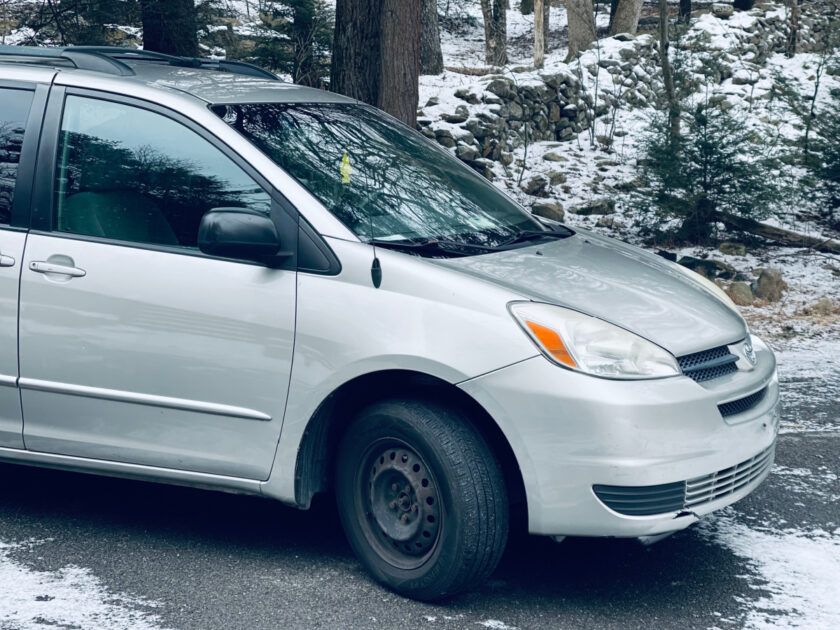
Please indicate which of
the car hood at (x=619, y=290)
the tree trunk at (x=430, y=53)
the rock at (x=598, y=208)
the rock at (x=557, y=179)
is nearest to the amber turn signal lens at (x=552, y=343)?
the car hood at (x=619, y=290)

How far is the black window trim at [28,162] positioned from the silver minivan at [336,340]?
1cm

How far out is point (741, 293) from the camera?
925 centimetres

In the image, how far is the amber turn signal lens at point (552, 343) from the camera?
3.55 metres

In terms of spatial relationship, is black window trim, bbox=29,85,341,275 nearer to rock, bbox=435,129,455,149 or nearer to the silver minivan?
the silver minivan

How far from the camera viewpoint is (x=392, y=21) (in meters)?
8.41

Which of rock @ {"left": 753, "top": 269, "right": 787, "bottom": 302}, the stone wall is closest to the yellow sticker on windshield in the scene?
rock @ {"left": 753, "top": 269, "right": 787, "bottom": 302}

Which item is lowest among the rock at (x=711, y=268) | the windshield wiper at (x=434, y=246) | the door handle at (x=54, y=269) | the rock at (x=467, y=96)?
the rock at (x=711, y=268)

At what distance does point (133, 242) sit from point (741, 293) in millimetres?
6409

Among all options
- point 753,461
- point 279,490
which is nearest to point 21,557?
point 279,490

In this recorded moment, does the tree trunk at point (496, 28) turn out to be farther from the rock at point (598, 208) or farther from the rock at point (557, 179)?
the rock at point (598, 208)

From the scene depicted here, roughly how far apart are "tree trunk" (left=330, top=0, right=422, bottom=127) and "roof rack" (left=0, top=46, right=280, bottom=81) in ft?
Result: 10.2

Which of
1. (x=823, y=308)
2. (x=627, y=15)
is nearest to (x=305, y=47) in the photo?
(x=823, y=308)

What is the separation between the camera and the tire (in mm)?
3633

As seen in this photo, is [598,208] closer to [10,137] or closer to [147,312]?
[10,137]
